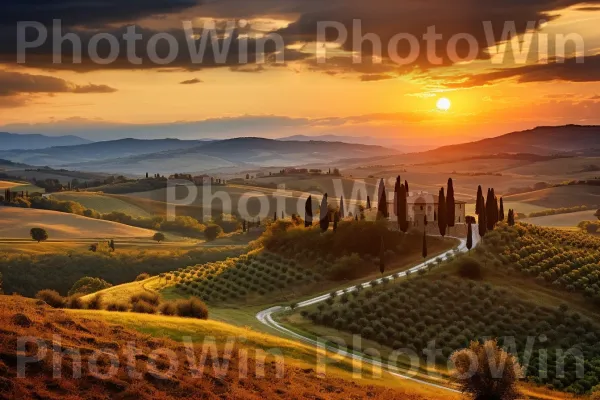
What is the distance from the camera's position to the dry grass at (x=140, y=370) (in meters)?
23.7

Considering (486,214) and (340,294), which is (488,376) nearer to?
(340,294)

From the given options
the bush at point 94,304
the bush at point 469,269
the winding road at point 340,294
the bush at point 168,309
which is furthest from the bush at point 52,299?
the bush at point 469,269

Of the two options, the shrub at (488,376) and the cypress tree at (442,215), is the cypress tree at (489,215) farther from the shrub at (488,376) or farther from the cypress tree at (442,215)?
the shrub at (488,376)

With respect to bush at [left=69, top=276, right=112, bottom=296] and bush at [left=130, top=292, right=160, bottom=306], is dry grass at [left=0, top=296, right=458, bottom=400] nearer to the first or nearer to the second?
bush at [left=130, top=292, right=160, bottom=306]

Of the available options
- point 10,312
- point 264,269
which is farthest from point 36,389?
point 264,269

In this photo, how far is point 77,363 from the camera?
25109mm

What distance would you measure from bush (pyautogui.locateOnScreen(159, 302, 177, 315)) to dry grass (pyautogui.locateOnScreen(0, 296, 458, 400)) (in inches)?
233

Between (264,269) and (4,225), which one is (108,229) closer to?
(4,225)

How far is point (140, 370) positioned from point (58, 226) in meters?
131

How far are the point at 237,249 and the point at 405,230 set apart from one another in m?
52.8

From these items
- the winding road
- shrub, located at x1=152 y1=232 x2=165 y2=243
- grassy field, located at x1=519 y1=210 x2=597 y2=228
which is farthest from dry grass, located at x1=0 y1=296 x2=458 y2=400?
shrub, located at x1=152 y1=232 x2=165 y2=243

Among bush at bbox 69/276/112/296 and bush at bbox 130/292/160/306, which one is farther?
bush at bbox 69/276/112/296

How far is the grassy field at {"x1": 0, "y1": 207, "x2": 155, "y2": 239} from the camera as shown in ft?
463

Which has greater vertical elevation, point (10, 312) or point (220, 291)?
point (10, 312)
